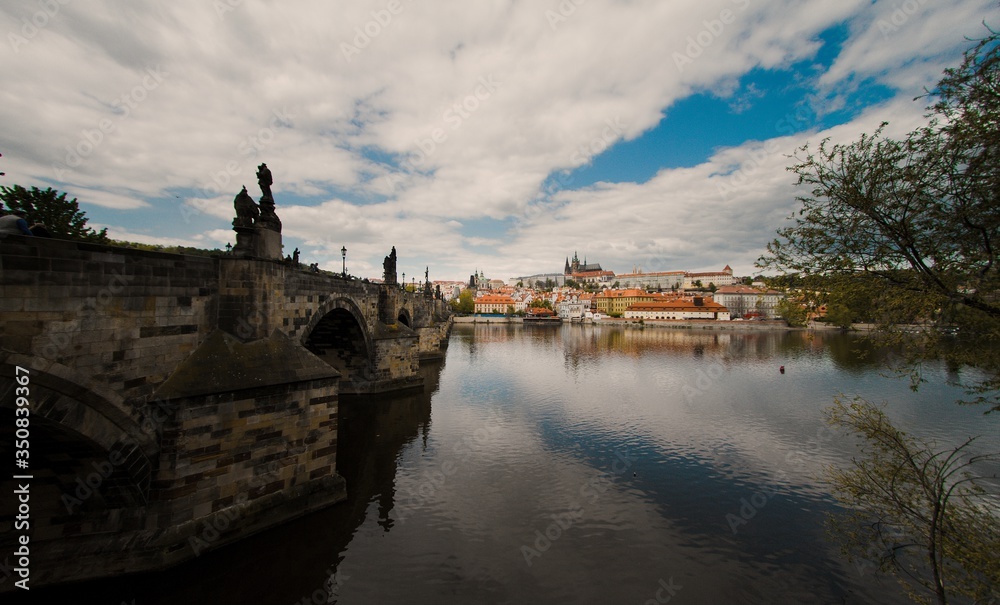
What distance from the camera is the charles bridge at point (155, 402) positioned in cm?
689

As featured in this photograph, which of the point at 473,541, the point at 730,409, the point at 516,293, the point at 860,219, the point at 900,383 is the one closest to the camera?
the point at 860,219

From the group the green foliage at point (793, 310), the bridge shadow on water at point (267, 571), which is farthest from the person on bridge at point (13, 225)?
the green foliage at point (793, 310)

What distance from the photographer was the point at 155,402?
8.23 meters

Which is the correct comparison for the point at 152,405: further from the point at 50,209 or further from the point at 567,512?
the point at 50,209

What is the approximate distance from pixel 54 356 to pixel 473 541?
936 centimetres

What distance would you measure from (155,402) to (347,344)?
621 inches

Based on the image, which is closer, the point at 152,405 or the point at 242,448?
the point at 152,405

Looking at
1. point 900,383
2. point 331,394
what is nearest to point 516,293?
point 900,383

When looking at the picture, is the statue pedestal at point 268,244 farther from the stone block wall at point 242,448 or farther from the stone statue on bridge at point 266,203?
the stone block wall at point 242,448

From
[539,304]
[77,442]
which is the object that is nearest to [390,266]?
[77,442]

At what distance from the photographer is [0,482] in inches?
294

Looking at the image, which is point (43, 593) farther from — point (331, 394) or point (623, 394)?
point (623, 394)

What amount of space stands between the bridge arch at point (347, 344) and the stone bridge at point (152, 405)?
1022 cm

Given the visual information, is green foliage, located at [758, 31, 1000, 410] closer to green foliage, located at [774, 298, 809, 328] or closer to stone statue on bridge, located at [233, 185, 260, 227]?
green foliage, located at [774, 298, 809, 328]
